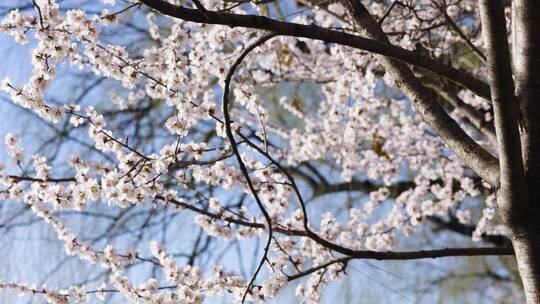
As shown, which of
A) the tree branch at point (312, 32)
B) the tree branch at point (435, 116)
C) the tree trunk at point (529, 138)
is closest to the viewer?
the tree branch at point (312, 32)

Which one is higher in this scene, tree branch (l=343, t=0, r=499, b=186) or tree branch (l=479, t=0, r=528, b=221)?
tree branch (l=343, t=0, r=499, b=186)

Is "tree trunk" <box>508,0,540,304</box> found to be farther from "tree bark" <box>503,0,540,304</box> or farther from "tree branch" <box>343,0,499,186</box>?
"tree branch" <box>343,0,499,186</box>

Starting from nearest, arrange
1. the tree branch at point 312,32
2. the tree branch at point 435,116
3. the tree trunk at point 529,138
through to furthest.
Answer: the tree branch at point 312,32
the tree trunk at point 529,138
the tree branch at point 435,116

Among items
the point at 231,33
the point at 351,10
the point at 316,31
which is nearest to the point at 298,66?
the point at 231,33

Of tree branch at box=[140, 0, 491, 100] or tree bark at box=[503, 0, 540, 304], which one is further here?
tree bark at box=[503, 0, 540, 304]

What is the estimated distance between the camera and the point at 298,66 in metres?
5.43

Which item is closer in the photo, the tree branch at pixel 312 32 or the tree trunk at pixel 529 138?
the tree branch at pixel 312 32

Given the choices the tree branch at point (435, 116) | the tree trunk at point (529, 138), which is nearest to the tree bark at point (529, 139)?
the tree trunk at point (529, 138)

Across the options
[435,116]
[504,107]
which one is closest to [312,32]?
[504,107]

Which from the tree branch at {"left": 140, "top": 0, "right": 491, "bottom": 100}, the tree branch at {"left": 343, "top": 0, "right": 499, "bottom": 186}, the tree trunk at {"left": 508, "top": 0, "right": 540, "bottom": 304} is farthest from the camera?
the tree branch at {"left": 343, "top": 0, "right": 499, "bottom": 186}

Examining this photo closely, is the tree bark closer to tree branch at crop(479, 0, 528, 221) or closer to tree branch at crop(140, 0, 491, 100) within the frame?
tree branch at crop(479, 0, 528, 221)

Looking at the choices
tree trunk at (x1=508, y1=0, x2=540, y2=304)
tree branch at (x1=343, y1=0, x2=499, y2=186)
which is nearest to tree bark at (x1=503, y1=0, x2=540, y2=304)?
tree trunk at (x1=508, y1=0, x2=540, y2=304)

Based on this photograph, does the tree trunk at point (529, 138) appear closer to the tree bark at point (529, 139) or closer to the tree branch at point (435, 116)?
the tree bark at point (529, 139)

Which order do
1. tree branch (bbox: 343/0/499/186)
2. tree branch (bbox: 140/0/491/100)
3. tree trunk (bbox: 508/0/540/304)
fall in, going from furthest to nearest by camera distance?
1. tree branch (bbox: 343/0/499/186)
2. tree trunk (bbox: 508/0/540/304)
3. tree branch (bbox: 140/0/491/100)
